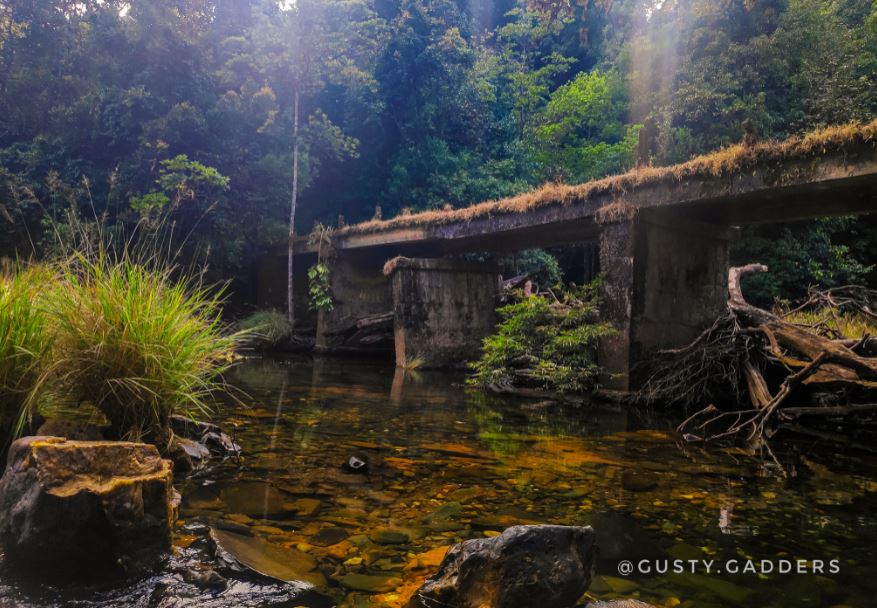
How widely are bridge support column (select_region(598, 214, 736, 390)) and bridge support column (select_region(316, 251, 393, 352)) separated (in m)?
8.41

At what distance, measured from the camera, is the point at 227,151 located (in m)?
17.0

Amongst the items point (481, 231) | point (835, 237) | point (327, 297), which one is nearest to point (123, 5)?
point (327, 297)

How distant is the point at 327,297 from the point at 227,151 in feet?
18.6

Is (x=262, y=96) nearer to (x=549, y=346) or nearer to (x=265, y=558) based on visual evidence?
(x=549, y=346)

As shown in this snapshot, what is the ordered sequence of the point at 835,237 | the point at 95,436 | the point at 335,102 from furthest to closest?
1. the point at 335,102
2. the point at 835,237
3. the point at 95,436

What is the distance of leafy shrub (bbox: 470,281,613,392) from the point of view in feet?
25.8

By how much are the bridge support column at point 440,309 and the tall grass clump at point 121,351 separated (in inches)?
340

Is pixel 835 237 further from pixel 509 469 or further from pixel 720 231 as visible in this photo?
pixel 509 469

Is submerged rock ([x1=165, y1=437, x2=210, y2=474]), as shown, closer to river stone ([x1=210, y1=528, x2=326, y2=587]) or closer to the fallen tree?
Result: river stone ([x1=210, y1=528, x2=326, y2=587])

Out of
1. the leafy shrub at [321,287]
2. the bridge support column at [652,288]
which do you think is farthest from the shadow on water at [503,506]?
the leafy shrub at [321,287]

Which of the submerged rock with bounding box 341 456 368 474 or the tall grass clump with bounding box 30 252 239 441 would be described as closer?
the tall grass clump with bounding box 30 252 239 441

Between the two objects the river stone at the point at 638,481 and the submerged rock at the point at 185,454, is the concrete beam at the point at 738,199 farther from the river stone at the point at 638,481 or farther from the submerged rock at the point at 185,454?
the submerged rock at the point at 185,454

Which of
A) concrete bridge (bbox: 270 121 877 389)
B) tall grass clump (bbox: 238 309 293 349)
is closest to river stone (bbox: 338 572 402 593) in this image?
concrete bridge (bbox: 270 121 877 389)

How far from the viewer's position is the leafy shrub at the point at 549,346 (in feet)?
25.8
